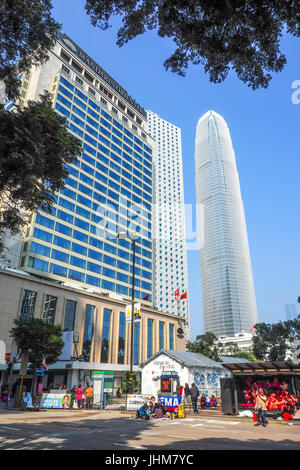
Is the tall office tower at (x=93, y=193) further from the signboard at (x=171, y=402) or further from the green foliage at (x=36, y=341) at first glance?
the signboard at (x=171, y=402)

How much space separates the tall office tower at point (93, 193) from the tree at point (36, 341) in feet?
80.7

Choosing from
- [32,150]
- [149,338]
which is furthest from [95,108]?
[32,150]

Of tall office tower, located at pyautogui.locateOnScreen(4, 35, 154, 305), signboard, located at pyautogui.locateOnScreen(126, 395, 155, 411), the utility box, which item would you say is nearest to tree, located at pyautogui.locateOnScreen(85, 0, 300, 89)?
signboard, located at pyautogui.locateOnScreen(126, 395, 155, 411)

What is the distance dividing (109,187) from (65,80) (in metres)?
25.0

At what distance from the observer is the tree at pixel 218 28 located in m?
7.39

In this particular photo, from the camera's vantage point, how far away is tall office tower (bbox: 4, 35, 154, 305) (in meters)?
55.4

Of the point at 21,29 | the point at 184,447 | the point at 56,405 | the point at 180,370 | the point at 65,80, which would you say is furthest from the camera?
the point at 65,80

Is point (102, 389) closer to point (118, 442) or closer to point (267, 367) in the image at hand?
point (267, 367)

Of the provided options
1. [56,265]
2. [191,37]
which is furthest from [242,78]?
[56,265]

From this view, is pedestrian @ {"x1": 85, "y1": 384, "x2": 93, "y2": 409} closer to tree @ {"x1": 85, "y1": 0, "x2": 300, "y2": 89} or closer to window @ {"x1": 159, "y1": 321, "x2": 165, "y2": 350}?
tree @ {"x1": 85, "y1": 0, "x2": 300, "y2": 89}

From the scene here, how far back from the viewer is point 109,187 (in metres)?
70.8

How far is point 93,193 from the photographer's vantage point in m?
65.8

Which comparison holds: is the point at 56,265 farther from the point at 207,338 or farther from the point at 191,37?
the point at 191,37

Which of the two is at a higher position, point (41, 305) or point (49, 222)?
point (49, 222)
